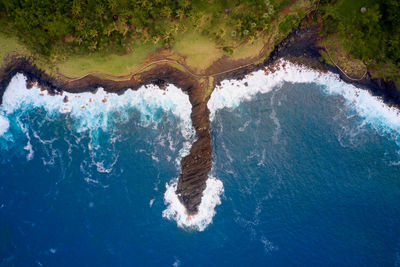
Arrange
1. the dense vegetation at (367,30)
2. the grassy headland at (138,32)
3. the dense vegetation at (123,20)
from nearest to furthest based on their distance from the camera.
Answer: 1. the dense vegetation at (367,30)
2. the dense vegetation at (123,20)
3. the grassy headland at (138,32)

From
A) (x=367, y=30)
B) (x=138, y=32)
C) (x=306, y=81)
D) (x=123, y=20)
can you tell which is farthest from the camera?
(x=306, y=81)

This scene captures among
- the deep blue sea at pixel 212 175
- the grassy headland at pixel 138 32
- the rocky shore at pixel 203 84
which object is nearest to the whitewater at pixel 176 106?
the deep blue sea at pixel 212 175

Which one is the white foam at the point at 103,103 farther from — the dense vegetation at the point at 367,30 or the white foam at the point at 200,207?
the dense vegetation at the point at 367,30

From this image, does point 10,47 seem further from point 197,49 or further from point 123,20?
point 197,49

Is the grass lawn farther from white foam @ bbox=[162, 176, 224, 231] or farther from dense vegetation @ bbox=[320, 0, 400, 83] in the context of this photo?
dense vegetation @ bbox=[320, 0, 400, 83]

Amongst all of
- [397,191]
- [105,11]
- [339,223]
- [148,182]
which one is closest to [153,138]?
[148,182]

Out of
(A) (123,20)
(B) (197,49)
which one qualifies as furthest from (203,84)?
(A) (123,20)
